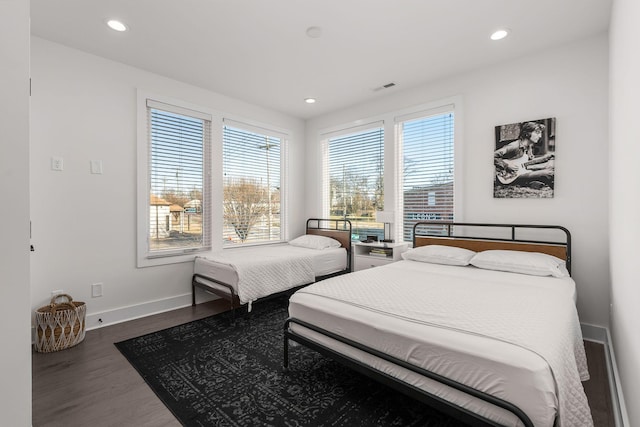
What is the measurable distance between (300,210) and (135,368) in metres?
3.36

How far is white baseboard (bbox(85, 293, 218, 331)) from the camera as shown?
3.02 m

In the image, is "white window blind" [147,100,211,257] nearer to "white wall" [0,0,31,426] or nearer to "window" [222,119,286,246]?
"window" [222,119,286,246]

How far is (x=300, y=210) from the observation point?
5219mm

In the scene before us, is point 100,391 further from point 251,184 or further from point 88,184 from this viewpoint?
point 251,184

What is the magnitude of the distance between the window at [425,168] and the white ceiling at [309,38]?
1.83ft

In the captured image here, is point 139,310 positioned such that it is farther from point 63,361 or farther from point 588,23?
point 588,23

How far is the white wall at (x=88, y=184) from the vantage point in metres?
2.74

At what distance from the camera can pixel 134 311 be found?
10.8 feet

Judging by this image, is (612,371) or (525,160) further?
(525,160)

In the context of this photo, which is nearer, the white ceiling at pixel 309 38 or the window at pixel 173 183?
the white ceiling at pixel 309 38

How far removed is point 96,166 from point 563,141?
457 cm

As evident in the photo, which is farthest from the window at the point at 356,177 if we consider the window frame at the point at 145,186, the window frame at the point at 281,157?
the window frame at the point at 145,186

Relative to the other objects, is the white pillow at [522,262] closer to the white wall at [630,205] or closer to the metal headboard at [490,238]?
the metal headboard at [490,238]

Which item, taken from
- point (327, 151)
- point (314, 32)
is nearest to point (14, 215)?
point (314, 32)
